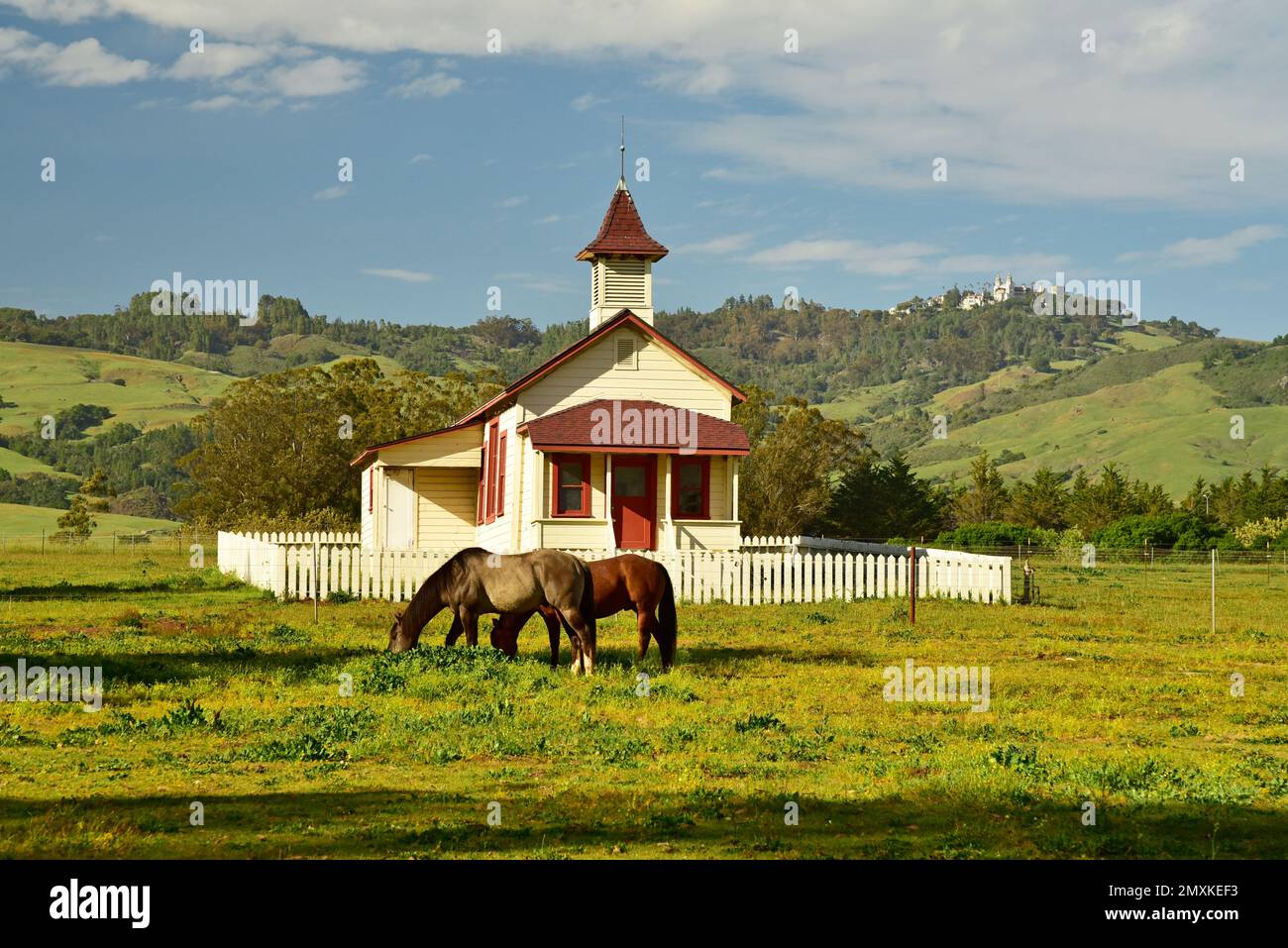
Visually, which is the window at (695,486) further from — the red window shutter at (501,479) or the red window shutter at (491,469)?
the red window shutter at (491,469)

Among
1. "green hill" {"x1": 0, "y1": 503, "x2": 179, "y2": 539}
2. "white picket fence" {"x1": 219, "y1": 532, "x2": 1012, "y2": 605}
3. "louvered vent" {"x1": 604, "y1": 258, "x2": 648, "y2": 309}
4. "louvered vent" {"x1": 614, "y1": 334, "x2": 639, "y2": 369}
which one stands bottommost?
"white picket fence" {"x1": 219, "y1": 532, "x2": 1012, "y2": 605}

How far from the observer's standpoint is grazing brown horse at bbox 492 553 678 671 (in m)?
18.1

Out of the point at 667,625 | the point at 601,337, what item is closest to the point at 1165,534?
the point at 601,337

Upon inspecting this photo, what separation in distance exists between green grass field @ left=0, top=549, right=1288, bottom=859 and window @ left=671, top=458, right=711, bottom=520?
11.9 metres

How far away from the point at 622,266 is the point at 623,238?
802 mm

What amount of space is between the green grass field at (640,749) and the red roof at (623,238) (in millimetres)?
17181

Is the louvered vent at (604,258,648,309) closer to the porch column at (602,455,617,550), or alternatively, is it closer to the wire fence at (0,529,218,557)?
the porch column at (602,455,617,550)

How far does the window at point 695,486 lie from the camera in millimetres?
35531

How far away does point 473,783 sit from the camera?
10867 millimetres

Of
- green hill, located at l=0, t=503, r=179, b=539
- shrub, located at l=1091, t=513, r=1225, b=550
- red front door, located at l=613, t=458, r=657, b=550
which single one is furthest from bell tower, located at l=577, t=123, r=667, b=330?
green hill, located at l=0, t=503, r=179, b=539
